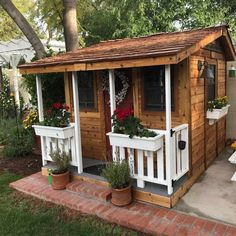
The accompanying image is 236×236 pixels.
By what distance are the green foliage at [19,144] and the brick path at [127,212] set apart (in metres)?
1.74

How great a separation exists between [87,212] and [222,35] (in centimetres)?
402

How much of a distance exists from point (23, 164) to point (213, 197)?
414 centimetres

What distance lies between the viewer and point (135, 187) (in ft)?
14.1

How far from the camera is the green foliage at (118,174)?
4.00 metres

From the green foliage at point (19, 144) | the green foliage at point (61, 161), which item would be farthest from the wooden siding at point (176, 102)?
the green foliage at point (19, 144)

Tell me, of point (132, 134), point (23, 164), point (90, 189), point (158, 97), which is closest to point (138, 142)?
point (132, 134)

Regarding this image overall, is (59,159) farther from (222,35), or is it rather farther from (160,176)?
(222,35)

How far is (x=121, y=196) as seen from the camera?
4051 millimetres

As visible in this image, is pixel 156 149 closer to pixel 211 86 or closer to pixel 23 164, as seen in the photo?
pixel 211 86

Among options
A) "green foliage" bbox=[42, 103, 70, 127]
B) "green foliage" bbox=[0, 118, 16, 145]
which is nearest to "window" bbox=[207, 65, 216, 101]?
"green foliage" bbox=[42, 103, 70, 127]

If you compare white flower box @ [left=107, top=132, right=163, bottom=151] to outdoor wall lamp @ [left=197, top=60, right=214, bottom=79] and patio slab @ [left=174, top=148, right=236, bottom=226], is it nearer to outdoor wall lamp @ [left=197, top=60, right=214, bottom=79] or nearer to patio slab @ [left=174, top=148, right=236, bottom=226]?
patio slab @ [left=174, top=148, right=236, bottom=226]

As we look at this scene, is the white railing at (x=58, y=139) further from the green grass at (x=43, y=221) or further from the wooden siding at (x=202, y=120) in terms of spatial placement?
the wooden siding at (x=202, y=120)

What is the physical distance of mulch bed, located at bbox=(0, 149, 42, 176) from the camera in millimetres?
5883

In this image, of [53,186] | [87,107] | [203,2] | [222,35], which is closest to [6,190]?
[53,186]
